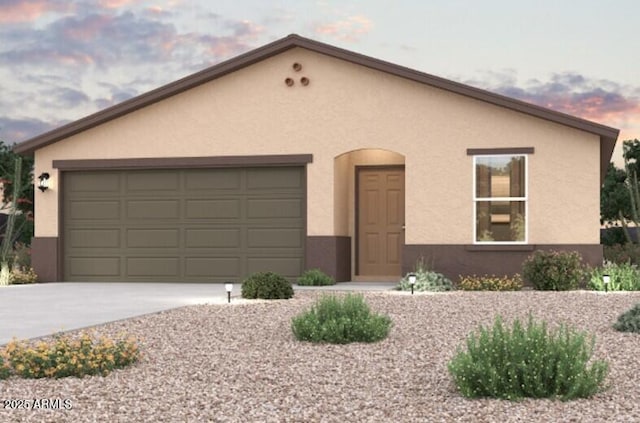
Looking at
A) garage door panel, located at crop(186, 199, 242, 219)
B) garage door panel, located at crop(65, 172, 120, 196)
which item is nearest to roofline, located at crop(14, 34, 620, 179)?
garage door panel, located at crop(65, 172, 120, 196)

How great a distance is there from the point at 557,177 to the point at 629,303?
15.3 feet

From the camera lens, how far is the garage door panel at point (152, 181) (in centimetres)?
1948

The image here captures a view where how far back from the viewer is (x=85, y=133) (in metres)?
20.0

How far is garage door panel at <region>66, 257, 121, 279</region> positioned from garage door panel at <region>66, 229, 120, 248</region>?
30 centimetres

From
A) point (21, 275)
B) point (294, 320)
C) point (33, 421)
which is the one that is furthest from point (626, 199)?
point (33, 421)

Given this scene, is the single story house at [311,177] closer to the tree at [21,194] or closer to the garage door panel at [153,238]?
the garage door panel at [153,238]

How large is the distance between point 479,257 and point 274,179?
4.66m

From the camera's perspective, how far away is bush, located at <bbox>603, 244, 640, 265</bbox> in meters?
21.8

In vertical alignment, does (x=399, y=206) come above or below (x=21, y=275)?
above

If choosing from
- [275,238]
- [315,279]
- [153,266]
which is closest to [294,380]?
[315,279]

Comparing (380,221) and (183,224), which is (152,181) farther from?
(380,221)

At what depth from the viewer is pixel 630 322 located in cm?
1009

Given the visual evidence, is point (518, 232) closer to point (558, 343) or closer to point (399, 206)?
point (399, 206)

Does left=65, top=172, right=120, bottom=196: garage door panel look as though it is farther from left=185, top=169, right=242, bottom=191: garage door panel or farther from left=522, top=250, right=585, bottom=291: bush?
left=522, top=250, right=585, bottom=291: bush
